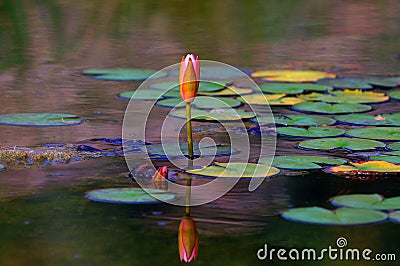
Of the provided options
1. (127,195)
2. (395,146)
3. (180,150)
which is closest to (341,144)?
(395,146)

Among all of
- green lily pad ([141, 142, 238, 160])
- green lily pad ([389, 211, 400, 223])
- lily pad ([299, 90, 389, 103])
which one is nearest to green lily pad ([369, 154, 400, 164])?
green lily pad ([141, 142, 238, 160])

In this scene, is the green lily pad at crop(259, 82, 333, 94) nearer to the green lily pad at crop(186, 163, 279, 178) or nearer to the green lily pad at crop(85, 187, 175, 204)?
the green lily pad at crop(186, 163, 279, 178)

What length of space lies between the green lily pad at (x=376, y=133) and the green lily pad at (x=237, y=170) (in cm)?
62

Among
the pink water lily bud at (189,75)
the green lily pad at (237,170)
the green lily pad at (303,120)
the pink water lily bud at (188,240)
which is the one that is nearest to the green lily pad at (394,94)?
the green lily pad at (303,120)

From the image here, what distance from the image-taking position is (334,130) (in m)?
3.52

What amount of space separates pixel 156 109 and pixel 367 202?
1610 millimetres

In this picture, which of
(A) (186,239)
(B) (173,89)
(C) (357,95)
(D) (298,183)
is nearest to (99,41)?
(B) (173,89)

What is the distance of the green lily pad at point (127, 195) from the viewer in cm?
259

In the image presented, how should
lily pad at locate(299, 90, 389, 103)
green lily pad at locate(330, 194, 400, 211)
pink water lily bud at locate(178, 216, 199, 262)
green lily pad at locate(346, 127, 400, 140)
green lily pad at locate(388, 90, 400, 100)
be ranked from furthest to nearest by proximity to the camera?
green lily pad at locate(388, 90, 400, 100)
lily pad at locate(299, 90, 389, 103)
green lily pad at locate(346, 127, 400, 140)
green lily pad at locate(330, 194, 400, 211)
pink water lily bud at locate(178, 216, 199, 262)

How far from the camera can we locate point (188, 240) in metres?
2.32

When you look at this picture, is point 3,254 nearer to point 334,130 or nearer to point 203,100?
point 334,130

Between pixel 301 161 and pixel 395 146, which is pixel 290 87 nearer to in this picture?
pixel 395 146

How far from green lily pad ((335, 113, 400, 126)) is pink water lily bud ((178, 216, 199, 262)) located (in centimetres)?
139

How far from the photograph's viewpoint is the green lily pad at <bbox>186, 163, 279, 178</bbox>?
2.86m
